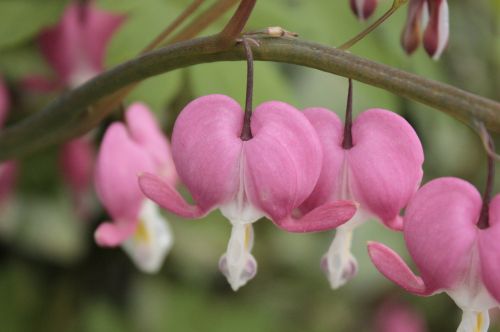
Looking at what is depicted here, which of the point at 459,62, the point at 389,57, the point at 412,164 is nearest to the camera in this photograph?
the point at 412,164

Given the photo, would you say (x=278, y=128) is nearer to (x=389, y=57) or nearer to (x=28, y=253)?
(x=389, y=57)

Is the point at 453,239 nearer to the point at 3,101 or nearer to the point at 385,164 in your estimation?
the point at 385,164

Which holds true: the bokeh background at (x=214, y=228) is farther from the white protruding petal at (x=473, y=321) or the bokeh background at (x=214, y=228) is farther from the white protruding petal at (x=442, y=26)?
the white protruding petal at (x=473, y=321)

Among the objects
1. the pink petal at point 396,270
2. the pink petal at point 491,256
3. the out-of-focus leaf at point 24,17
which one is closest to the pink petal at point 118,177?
the out-of-focus leaf at point 24,17

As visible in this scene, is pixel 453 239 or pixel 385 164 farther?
pixel 385 164

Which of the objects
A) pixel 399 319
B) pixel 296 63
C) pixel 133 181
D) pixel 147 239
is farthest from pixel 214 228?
pixel 296 63

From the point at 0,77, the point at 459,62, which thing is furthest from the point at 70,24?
the point at 459,62
